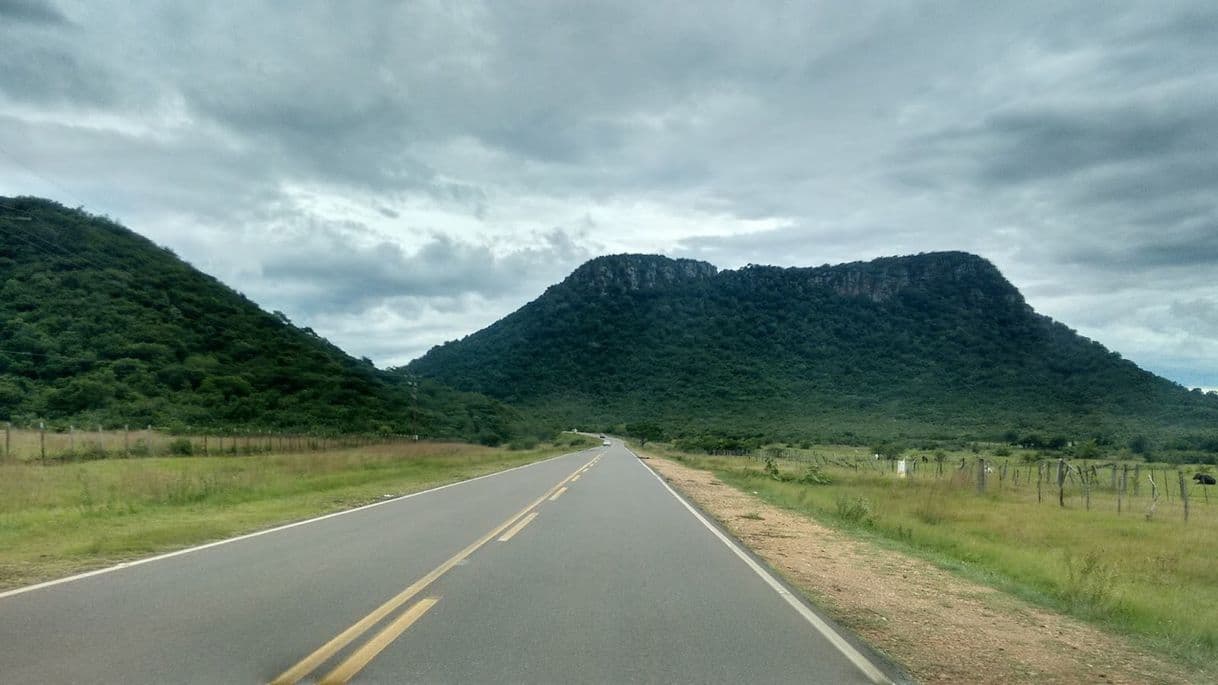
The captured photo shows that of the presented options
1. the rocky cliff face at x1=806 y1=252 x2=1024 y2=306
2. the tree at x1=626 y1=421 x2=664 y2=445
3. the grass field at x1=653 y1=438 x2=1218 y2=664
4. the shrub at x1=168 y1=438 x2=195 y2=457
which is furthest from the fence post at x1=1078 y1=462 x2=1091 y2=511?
the rocky cliff face at x1=806 y1=252 x2=1024 y2=306

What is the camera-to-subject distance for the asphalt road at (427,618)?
6.00 metres

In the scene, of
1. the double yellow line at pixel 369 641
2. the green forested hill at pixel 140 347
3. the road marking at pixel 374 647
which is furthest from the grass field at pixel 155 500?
the green forested hill at pixel 140 347

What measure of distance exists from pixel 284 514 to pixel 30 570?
7683 millimetres

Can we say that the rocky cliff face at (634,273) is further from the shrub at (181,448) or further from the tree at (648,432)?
the shrub at (181,448)

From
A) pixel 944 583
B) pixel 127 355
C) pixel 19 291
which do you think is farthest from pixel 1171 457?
pixel 19 291

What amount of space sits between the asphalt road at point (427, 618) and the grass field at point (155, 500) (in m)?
1.28

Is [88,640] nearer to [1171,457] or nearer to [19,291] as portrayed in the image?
[19,291]

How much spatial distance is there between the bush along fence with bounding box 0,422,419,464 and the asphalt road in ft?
63.6

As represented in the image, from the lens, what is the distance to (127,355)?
1822 inches

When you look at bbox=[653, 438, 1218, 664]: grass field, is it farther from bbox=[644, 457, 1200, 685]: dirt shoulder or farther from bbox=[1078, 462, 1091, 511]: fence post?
bbox=[644, 457, 1200, 685]: dirt shoulder

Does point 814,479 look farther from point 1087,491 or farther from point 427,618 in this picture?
point 427,618

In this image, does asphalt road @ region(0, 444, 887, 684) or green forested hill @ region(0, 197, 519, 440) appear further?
green forested hill @ region(0, 197, 519, 440)

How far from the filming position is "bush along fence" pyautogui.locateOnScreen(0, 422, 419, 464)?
1105 inches

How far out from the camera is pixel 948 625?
8.40 metres
